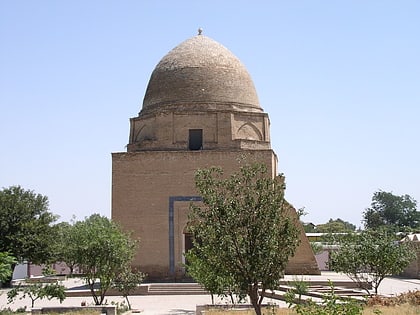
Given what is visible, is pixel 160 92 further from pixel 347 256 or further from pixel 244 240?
pixel 244 240

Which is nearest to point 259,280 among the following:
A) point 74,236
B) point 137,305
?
point 74,236

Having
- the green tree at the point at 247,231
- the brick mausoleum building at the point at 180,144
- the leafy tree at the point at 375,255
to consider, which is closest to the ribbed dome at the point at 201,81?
the brick mausoleum building at the point at 180,144

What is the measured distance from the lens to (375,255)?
1565 cm

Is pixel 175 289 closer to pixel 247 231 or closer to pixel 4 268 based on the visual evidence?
pixel 4 268

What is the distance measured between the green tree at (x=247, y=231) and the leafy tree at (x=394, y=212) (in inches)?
2296

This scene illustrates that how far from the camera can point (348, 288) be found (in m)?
20.0

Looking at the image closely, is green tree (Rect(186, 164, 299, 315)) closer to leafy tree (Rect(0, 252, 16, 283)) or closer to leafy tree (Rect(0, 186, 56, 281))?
leafy tree (Rect(0, 252, 16, 283))

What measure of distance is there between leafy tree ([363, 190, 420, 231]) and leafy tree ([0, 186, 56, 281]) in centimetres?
4640

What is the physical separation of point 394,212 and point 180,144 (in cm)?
4893

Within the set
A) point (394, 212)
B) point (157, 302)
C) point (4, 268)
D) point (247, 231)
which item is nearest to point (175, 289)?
point (157, 302)

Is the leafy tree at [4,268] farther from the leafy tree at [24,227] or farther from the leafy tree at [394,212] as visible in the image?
the leafy tree at [394,212]

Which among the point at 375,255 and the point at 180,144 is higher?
the point at 180,144

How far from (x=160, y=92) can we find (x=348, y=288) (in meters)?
11.6

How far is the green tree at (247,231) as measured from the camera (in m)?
9.35
